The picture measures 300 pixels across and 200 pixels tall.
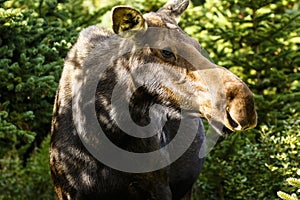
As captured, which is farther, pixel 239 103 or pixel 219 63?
pixel 219 63

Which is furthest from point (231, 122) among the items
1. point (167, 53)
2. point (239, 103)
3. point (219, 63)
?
point (219, 63)

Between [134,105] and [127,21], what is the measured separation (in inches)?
27.7

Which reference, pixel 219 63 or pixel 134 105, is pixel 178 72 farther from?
pixel 219 63

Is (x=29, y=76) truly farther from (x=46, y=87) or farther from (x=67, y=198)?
(x=67, y=198)

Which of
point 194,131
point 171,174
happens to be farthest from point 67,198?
point 194,131

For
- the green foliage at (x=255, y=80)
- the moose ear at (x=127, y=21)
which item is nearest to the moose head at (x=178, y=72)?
the moose ear at (x=127, y=21)

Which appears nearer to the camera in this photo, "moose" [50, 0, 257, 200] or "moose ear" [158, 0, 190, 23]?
"moose" [50, 0, 257, 200]

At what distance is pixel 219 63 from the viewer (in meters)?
9.26

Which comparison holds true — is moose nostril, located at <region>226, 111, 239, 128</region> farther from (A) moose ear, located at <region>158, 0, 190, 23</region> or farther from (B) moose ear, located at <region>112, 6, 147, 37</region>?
(A) moose ear, located at <region>158, 0, 190, 23</region>

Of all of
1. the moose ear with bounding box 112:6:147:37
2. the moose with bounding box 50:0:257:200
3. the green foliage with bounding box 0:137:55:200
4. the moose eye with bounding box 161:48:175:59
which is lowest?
the green foliage with bounding box 0:137:55:200

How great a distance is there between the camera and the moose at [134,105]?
4.90 m

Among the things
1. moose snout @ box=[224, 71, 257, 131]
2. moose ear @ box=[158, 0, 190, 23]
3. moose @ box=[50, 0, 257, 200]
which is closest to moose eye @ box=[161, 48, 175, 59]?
moose @ box=[50, 0, 257, 200]

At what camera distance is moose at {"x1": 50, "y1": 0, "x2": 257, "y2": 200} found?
4.90 m

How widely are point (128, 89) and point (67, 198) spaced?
3.80 feet
